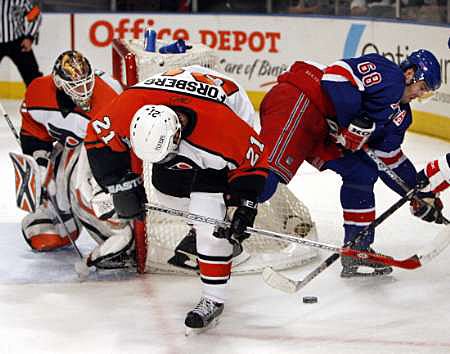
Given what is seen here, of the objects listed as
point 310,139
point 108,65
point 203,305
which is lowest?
point 108,65

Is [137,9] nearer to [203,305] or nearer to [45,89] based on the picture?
[45,89]

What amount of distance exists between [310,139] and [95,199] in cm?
81

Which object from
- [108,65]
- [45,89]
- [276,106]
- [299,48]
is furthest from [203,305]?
[108,65]

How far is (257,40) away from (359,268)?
4.13 meters

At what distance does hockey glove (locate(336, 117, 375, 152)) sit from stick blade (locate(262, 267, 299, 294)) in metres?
0.56

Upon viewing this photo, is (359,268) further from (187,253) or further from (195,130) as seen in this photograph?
(195,130)

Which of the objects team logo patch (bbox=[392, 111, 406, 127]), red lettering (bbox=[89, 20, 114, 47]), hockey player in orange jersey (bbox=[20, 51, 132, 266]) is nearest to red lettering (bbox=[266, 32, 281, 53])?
red lettering (bbox=[89, 20, 114, 47])

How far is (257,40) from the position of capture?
7.93 m

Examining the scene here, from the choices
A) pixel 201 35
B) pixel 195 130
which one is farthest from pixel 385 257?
pixel 201 35

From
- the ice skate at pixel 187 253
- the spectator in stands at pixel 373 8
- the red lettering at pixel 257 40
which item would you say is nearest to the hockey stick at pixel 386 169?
the ice skate at pixel 187 253

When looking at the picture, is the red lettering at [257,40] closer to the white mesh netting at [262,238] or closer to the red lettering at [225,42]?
the red lettering at [225,42]

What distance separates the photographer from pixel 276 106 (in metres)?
3.94

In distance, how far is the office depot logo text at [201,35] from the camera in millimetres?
7910

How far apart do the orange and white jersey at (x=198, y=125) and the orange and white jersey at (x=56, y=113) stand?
65 centimetres
